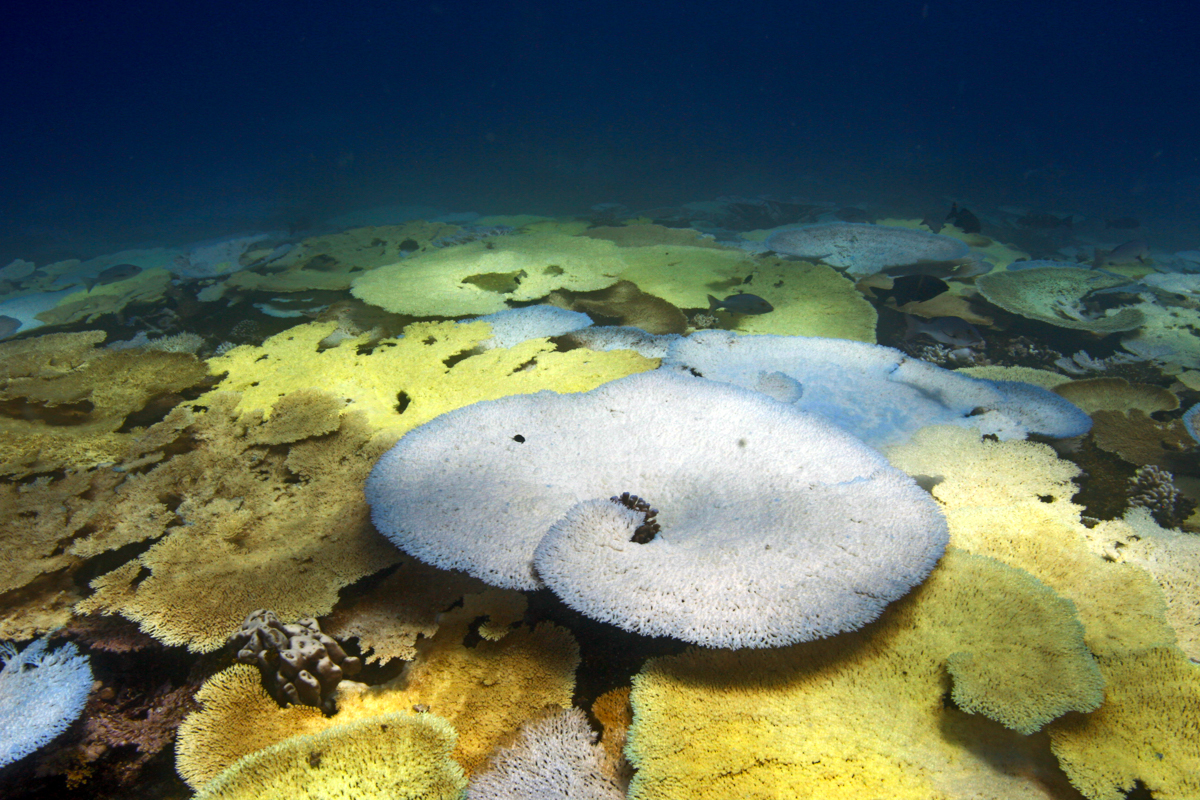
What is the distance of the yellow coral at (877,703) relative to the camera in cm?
145

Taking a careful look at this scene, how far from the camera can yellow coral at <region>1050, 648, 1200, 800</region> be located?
1.41m

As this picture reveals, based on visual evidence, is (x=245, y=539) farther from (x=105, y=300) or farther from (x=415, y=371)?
(x=105, y=300)

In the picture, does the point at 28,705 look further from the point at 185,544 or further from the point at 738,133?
the point at 738,133

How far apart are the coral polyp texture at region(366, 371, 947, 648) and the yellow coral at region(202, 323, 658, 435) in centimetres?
54

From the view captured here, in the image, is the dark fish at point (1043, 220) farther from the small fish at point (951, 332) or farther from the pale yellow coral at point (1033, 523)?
the pale yellow coral at point (1033, 523)

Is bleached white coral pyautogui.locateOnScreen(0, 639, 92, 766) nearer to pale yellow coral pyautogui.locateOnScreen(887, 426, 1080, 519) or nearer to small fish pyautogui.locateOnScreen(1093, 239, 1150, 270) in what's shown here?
pale yellow coral pyautogui.locateOnScreen(887, 426, 1080, 519)

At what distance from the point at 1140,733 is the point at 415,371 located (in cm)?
365

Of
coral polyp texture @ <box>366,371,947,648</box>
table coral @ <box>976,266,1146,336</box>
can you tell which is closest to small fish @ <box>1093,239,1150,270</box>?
table coral @ <box>976,266,1146,336</box>

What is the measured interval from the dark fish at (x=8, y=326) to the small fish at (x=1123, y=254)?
14.7m

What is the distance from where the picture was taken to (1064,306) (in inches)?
205

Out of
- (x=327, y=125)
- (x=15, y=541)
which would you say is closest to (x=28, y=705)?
(x=15, y=541)

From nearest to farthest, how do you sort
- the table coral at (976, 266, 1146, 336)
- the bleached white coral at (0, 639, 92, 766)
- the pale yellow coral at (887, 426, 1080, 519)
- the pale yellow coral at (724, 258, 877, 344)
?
the bleached white coral at (0, 639, 92, 766)
the pale yellow coral at (887, 426, 1080, 519)
the pale yellow coral at (724, 258, 877, 344)
the table coral at (976, 266, 1146, 336)

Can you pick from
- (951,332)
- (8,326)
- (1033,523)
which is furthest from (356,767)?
(8,326)

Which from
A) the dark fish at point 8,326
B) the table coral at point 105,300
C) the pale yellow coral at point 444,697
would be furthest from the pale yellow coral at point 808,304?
the dark fish at point 8,326
